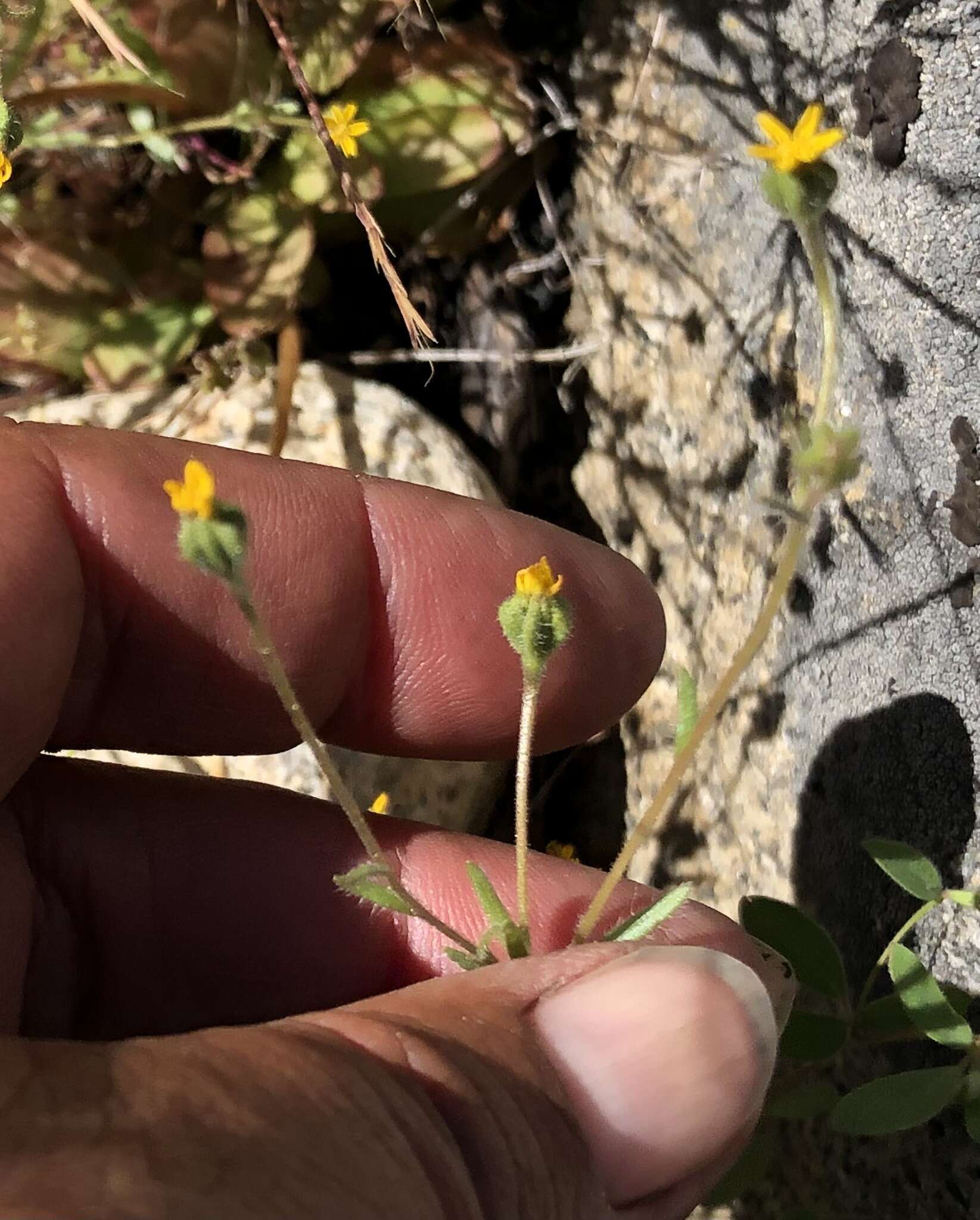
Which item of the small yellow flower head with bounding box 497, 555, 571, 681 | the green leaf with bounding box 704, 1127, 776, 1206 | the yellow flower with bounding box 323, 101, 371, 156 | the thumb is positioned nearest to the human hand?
the thumb

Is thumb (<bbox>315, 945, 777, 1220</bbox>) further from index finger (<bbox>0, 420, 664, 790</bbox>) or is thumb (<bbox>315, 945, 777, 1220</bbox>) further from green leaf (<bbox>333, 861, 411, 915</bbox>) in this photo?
index finger (<bbox>0, 420, 664, 790</bbox>)

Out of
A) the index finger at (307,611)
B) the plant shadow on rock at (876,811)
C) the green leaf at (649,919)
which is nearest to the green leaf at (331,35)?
the index finger at (307,611)

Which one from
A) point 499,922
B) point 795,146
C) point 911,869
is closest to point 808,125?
point 795,146

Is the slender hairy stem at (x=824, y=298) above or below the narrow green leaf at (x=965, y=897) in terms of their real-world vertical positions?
above

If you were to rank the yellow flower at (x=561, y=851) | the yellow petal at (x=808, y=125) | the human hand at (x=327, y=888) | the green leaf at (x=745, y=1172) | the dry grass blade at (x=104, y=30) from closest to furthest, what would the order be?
the human hand at (x=327, y=888) < the yellow petal at (x=808, y=125) < the green leaf at (x=745, y=1172) < the dry grass blade at (x=104, y=30) < the yellow flower at (x=561, y=851)

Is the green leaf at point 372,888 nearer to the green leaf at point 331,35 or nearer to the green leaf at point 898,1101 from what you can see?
the green leaf at point 898,1101
